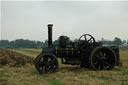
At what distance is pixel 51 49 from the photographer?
8.55 metres

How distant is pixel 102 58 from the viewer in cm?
891

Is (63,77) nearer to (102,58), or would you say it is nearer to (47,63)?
(47,63)

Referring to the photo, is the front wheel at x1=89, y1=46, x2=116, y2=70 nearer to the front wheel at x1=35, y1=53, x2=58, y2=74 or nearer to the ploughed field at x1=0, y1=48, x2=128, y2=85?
the ploughed field at x1=0, y1=48, x2=128, y2=85

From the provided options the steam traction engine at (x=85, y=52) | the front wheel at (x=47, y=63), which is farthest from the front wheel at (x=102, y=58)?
the front wheel at (x=47, y=63)

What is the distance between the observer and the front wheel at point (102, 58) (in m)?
8.71

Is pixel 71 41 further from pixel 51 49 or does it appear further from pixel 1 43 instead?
pixel 1 43

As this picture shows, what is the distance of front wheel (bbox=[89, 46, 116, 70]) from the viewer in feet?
28.6

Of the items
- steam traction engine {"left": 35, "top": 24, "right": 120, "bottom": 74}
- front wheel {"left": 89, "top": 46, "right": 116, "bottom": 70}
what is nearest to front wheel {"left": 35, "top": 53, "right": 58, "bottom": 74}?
steam traction engine {"left": 35, "top": 24, "right": 120, "bottom": 74}

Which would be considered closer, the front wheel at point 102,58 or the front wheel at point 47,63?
the front wheel at point 47,63

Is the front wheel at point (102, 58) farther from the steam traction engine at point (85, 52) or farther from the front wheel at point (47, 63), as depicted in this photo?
the front wheel at point (47, 63)

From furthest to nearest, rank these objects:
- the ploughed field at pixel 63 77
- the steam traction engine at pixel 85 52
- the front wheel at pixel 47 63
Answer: the steam traction engine at pixel 85 52 < the front wheel at pixel 47 63 < the ploughed field at pixel 63 77

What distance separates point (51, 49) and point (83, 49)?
5.82ft

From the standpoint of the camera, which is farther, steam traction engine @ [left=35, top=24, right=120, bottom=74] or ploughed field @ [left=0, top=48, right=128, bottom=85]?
steam traction engine @ [left=35, top=24, right=120, bottom=74]

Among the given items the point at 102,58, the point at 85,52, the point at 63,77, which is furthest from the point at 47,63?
the point at 102,58
